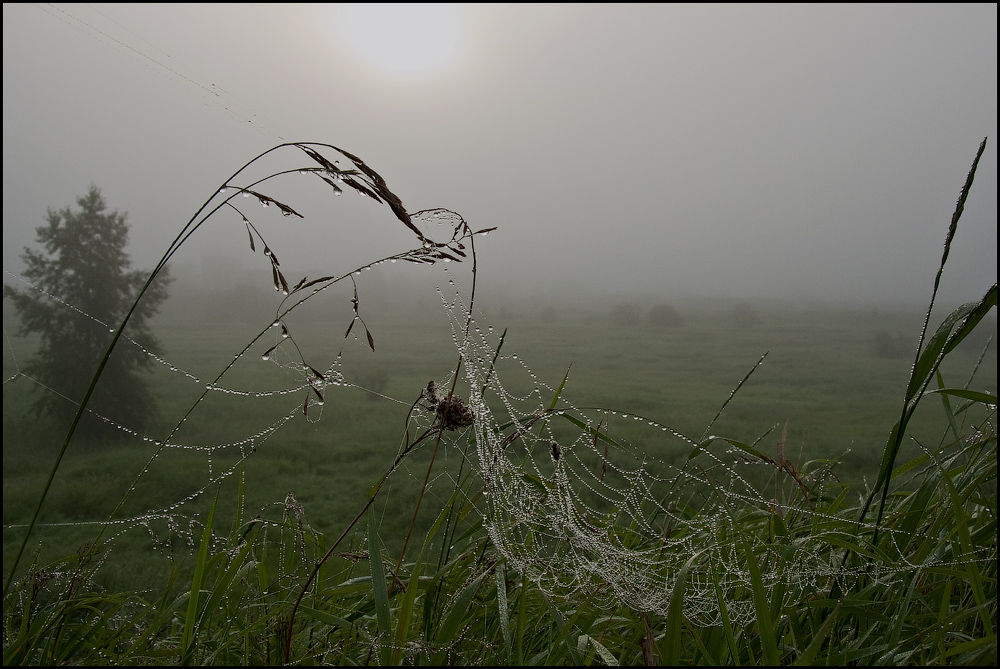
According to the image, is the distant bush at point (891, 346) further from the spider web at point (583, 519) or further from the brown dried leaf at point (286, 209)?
the brown dried leaf at point (286, 209)

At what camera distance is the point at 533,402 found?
4.75m

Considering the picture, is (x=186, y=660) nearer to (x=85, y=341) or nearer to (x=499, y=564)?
(x=499, y=564)

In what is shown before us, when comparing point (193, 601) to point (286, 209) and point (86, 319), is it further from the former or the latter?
point (86, 319)

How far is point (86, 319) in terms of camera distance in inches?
175

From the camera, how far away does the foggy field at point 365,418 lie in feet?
10.5

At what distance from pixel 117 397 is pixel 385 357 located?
2439mm

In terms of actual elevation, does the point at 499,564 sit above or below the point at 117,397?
above

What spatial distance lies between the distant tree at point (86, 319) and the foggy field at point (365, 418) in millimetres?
273

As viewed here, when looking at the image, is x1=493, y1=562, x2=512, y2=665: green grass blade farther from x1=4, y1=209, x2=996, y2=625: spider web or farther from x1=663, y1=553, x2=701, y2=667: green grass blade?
x1=663, y1=553, x2=701, y2=667: green grass blade

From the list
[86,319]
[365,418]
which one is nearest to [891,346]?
[365,418]

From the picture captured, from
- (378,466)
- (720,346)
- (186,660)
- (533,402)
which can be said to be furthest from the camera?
(720,346)

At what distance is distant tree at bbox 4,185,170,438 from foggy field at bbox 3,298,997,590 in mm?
273

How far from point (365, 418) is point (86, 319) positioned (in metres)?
2.66

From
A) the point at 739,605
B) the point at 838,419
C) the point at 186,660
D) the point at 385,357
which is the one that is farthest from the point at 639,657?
the point at 838,419
